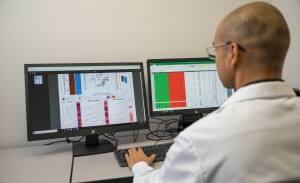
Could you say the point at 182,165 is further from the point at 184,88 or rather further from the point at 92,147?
the point at 184,88

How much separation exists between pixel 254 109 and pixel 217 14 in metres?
1.39

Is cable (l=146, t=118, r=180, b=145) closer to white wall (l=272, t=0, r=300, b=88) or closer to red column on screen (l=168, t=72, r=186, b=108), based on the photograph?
red column on screen (l=168, t=72, r=186, b=108)

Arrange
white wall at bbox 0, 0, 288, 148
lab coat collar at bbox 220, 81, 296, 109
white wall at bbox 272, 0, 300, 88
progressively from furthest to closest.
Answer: white wall at bbox 272, 0, 300, 88 < white wall at bbox 0, 0, 288, 148 < lab coat collar at bbox 220, 81, 296, 109

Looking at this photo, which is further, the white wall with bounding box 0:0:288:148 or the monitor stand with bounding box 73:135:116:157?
the white wall with bounding box 0:0:288:148

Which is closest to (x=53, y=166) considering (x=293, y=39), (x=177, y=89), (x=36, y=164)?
(x=36, y=164)

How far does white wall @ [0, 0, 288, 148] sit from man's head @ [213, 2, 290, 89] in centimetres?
101

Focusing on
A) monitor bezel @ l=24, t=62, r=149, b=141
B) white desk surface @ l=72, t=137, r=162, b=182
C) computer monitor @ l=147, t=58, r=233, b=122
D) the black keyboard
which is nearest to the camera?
white desk surface @ l=72, t=137, r=162, b=182

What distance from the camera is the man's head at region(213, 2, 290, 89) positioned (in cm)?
81

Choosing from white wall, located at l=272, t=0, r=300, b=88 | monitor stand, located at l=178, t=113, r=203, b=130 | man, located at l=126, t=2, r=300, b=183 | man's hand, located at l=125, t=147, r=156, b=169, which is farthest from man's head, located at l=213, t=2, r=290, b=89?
white wall, located at l=272, t=0, r=300, b=88

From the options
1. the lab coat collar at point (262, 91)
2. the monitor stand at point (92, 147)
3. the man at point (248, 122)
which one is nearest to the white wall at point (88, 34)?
the monitor stand at point (92, 147)

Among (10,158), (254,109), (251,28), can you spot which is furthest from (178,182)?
(10,158)

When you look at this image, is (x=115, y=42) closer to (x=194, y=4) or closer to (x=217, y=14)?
(x=194, y=4)

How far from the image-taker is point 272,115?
75 centimetres

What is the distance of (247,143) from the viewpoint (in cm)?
71
